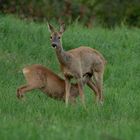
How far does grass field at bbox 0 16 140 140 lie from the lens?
9852 millimetres

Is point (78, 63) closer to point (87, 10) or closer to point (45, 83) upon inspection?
point (45, 83)

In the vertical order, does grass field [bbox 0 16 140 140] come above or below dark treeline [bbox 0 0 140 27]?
above

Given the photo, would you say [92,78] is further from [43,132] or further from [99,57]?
[43,132]

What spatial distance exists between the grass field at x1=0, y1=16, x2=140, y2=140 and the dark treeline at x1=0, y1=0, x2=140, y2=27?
7785mm

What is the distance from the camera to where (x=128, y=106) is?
13406 mm

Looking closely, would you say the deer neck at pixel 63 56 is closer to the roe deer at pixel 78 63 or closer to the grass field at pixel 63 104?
the roe deer at pixel 78 63

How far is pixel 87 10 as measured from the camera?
31.2 m

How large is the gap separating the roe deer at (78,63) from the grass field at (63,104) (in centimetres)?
43

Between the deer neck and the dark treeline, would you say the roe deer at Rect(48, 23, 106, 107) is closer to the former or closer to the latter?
the deer neck

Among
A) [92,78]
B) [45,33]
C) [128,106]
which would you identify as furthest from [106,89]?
[45,33]

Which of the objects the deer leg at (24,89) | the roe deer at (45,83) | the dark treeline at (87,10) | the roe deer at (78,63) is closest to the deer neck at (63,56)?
the roe deer at (78,63)

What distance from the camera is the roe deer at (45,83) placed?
14477 mm

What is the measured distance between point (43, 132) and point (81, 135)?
0.60 meters

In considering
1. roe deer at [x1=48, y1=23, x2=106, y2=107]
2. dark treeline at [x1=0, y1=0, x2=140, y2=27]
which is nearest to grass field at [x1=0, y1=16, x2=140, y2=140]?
roe deer at [x1=48, y1=23, x2=106, y2=107]
